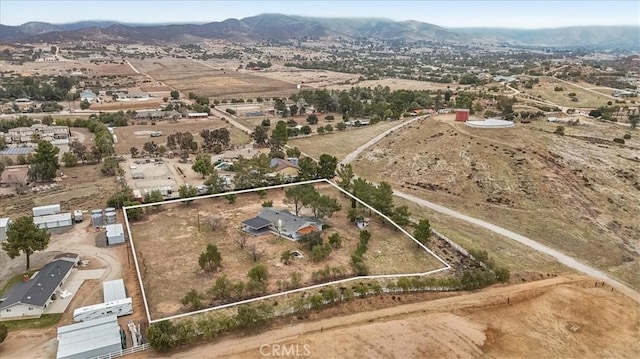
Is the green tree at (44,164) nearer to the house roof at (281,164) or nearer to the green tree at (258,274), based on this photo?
the house roof at (281,164)

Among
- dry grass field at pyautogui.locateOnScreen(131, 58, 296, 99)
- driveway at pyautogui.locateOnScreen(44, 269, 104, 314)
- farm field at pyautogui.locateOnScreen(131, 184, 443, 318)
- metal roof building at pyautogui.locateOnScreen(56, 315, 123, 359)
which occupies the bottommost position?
driveway at pyautogui.locateOnScreen(44, 269, 104, 314)

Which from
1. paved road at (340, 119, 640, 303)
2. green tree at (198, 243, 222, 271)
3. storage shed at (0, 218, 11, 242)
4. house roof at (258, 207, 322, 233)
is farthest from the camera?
house roof at (258, 207, 322, 233)

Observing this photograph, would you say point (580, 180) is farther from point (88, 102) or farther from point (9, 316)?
point (88, 102)

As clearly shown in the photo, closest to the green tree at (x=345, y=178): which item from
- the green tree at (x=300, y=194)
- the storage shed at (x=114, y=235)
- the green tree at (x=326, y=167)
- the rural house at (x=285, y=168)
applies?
the green tree at (x=326, y=167)

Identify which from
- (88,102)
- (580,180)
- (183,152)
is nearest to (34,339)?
(183,152)

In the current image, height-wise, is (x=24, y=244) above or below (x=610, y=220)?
above

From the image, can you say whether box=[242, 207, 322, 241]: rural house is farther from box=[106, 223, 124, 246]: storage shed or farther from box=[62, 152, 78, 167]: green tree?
box=[62, 152, 78, 167]: green tree

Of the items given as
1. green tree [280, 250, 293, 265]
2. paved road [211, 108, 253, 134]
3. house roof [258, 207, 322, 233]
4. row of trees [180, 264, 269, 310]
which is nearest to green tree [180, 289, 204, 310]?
row of trees [180, 264, 269, 310]
